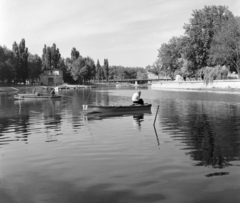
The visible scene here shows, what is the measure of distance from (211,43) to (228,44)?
7906 millimetres

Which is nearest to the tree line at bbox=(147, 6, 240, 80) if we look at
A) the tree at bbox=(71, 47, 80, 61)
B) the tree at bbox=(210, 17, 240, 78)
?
the tree at bbox=(210, 17, 240, 78)

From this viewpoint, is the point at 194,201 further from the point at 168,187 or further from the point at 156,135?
the point at 156,135

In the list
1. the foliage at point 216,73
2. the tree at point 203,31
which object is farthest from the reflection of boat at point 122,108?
the tree at point 203,31

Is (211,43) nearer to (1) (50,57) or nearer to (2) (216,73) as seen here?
(2) (216,73)

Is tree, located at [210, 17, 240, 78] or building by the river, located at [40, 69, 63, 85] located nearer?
tree, located at [210, 17, 240, 78]

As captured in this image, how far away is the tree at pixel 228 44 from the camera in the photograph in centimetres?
7556

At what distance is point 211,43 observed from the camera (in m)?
84.0

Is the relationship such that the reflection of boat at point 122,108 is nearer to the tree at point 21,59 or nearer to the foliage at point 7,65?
the foliage at point 7,65

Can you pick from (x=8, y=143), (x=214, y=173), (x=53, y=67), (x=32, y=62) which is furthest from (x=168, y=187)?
(x=53, y=67)

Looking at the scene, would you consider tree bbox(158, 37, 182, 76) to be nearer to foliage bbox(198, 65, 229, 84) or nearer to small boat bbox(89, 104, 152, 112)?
foliage bbox(198, 65, 229, 84)

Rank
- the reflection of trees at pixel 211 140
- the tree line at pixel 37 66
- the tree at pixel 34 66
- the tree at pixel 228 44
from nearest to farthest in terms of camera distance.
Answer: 1. the reflection of trees at pixel 211 140
2. the tree at pixel 228 44
3. the tree line at pixel 37 66
4. the tree at pixel 34 66

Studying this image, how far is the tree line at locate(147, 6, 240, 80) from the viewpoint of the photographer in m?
76.3

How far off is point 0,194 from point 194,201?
528 cm

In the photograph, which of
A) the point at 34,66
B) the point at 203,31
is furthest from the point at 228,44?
the point at 34,66
